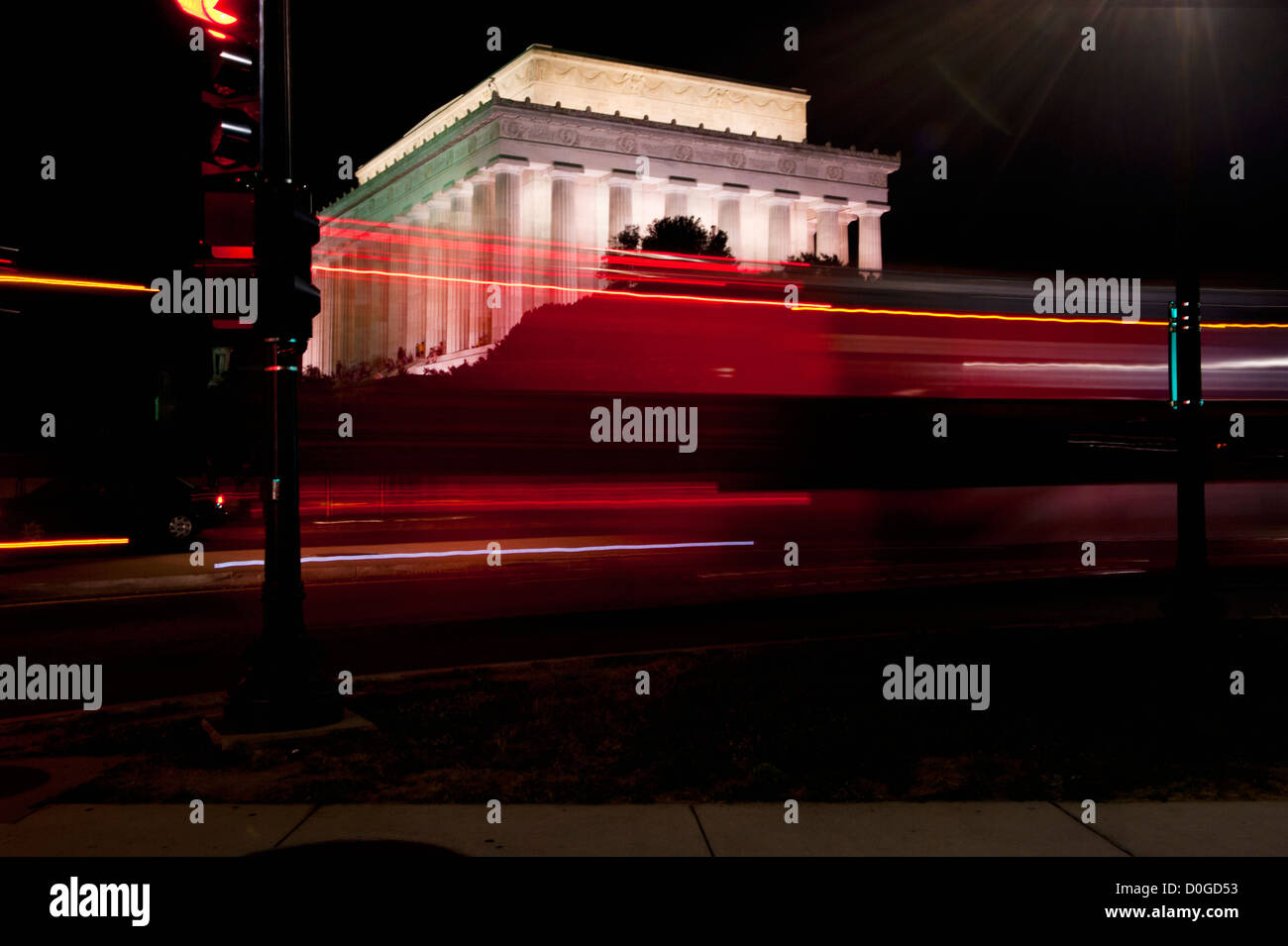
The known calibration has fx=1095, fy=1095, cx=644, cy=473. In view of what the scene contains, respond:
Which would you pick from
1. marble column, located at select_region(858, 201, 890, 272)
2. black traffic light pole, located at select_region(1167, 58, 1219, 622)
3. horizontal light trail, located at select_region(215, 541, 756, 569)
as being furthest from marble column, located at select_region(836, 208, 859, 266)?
black traffic light pole, located at select_region(1167, 58, 1219, 622)

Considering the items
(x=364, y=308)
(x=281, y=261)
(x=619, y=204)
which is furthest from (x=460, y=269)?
(x=281, y=261)

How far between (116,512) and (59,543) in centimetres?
110

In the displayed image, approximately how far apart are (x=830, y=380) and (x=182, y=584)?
396 inches

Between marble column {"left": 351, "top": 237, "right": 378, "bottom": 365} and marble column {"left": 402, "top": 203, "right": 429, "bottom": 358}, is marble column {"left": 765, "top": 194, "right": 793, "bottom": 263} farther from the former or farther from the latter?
marble column {"left": 351, "top": 237, "right": 378, "bottom": 365}

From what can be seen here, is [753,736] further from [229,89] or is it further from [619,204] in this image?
[619,204]

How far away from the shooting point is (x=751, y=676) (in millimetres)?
8703

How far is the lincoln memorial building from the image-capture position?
6228cm

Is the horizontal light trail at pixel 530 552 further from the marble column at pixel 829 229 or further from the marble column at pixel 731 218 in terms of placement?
the marble column at pixel 829 229

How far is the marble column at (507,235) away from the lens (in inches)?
2283

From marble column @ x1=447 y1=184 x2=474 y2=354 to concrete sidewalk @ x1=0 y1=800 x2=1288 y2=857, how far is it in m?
57.1

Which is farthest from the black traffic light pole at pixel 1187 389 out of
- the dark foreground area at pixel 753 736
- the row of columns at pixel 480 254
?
the row of columns at pixel 480 254

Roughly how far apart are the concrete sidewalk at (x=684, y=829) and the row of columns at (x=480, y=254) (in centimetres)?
4577

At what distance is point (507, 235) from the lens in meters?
62.3

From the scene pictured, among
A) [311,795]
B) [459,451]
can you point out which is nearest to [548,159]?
[459,451]
